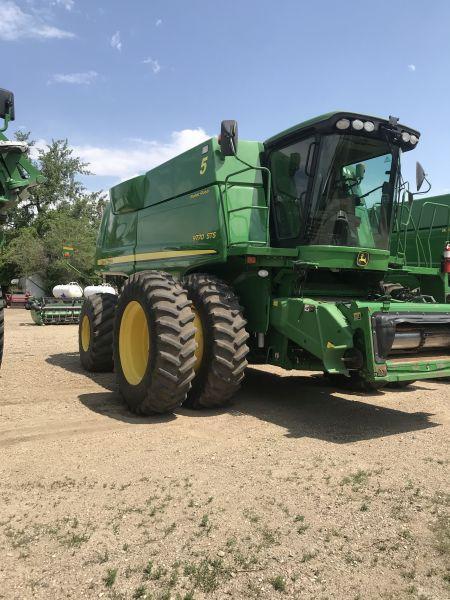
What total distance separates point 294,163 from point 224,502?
13.0ft

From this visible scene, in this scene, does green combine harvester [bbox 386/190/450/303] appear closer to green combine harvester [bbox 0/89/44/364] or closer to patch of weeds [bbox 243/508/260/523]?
patch of weeds [bbox 243/508/260/523]

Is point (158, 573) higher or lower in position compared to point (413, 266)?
lower

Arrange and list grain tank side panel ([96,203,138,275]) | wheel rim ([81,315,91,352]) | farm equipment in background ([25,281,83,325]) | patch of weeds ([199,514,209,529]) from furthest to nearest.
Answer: farm equipment in background ([25,281,83,325])
wheel rim ([81,315,91,352])
grain tank side panel ([96,203,138,275])
patch of weeds ([199,514,209,529])

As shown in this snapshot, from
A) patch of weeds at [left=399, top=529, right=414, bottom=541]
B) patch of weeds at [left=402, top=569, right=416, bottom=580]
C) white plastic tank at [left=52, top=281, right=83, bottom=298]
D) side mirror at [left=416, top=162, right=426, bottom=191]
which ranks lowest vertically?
patch of weeds at [left=402, top=569, right=416, bottom=580]

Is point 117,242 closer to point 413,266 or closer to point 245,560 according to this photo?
point 413,266

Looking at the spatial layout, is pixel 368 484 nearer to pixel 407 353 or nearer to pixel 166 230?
pixel 407 353

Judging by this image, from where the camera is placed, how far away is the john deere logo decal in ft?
18.8

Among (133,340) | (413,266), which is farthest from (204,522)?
(413,266)

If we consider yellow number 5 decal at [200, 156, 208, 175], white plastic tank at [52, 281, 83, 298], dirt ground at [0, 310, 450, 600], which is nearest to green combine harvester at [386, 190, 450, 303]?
dirt ground at [0, 310, 450, 600]

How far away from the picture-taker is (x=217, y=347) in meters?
5.19

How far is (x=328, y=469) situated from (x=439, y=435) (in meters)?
1.55

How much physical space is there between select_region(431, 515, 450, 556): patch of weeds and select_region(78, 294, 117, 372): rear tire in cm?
585

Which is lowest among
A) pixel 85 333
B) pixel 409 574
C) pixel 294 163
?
pixel 409 574

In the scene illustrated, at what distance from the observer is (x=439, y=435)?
4.80 m
